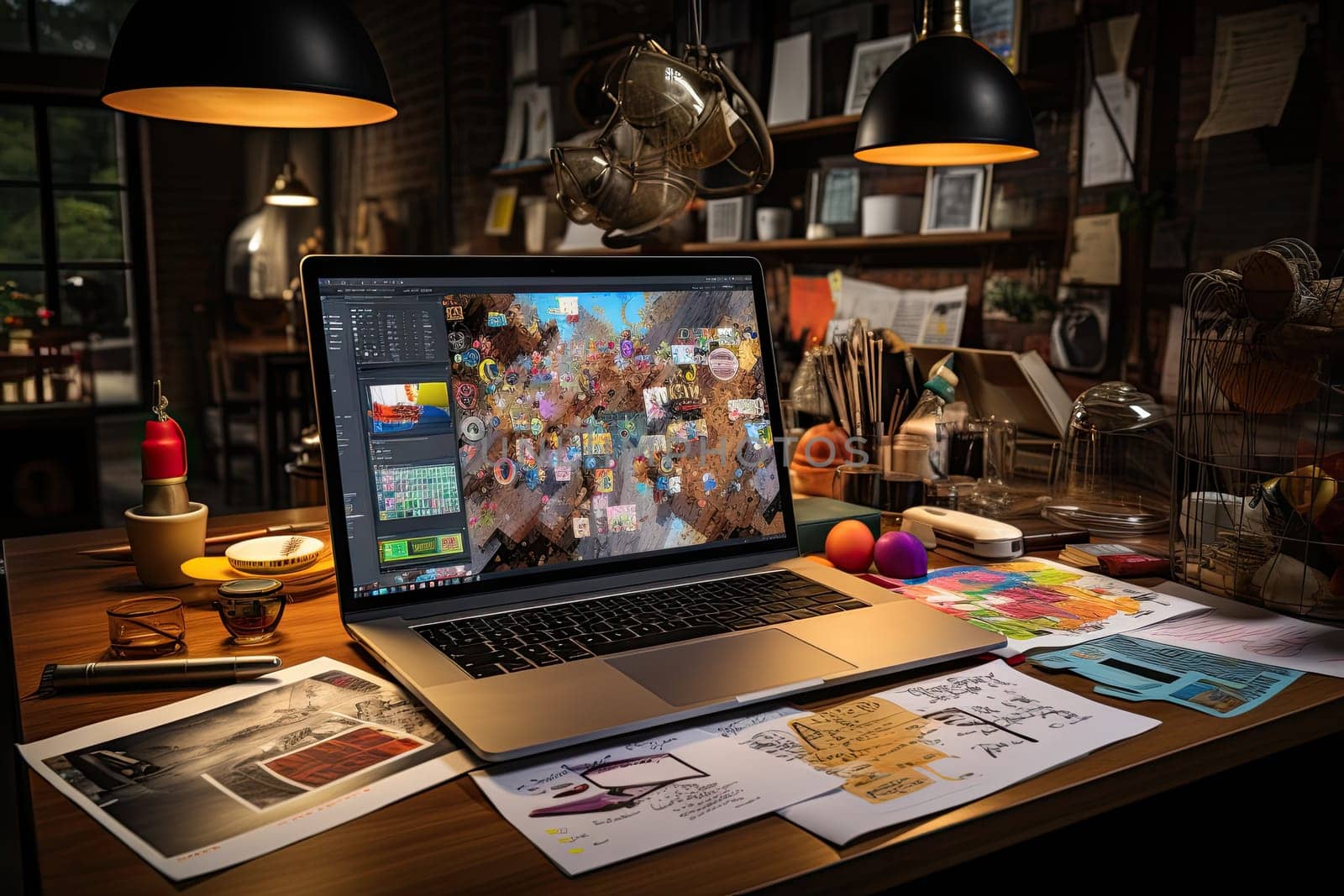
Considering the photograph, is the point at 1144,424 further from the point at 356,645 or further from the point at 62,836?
the point at 62,836

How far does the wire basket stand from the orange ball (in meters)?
0.37

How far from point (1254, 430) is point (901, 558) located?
0.44 m

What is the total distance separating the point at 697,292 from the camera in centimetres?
125

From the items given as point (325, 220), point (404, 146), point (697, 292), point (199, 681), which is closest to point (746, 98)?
point (697, 292)

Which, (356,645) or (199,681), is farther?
(356,645)

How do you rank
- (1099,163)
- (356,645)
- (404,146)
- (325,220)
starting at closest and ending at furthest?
(356,645) → (1099,163) → (404,146) → (325,220)

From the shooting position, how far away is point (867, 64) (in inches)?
138

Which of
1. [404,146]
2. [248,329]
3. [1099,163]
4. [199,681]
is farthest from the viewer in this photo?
[248,329]

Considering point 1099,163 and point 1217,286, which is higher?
point 1099,163

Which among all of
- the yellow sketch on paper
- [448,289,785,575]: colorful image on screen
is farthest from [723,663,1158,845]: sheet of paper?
[448,289,785,575]: colorful image on screen

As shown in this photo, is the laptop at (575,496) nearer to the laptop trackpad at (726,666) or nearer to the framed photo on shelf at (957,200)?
the laptop trackpad at (726,666)

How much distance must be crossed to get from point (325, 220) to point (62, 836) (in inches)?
284

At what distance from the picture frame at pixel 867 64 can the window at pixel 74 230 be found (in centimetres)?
450

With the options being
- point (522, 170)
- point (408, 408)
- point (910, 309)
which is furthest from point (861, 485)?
point (522, 170)
